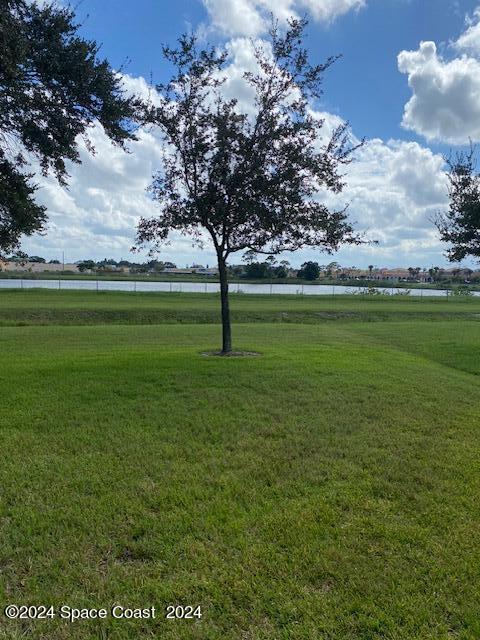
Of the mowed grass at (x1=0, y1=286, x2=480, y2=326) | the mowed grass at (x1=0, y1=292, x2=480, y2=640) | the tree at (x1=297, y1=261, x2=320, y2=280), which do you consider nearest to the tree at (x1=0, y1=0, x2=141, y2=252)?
the mowed grass at (x1=0, y1=292, x2=480, y2=640)

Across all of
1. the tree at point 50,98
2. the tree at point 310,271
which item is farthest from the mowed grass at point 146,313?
the tree at point 310,271

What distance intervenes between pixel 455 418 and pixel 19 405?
645 cm

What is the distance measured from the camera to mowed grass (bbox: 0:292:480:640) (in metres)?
2.98

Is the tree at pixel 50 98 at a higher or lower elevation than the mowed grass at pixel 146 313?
higher

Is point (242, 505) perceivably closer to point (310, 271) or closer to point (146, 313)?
point (146, 313)

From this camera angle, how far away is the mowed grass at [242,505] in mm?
2980

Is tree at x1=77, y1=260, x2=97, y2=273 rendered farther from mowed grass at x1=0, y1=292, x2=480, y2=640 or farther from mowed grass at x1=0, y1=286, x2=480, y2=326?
mowed grass at x1=0, y1=292, x2=480, y2=640

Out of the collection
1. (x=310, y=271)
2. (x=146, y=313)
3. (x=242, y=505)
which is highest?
(x=310, y=271)

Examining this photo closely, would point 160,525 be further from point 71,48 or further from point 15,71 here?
point 71,48

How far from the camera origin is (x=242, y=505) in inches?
167

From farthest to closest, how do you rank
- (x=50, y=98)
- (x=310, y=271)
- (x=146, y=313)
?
1. (x=310, y=271)
2. (x=146, y=313)
3. (x=50, y=98)

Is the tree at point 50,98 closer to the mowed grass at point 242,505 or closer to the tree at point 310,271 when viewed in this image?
the mowed grass at point 242,505

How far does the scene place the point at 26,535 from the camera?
146 inches

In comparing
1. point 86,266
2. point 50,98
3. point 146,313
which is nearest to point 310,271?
point 86,266
